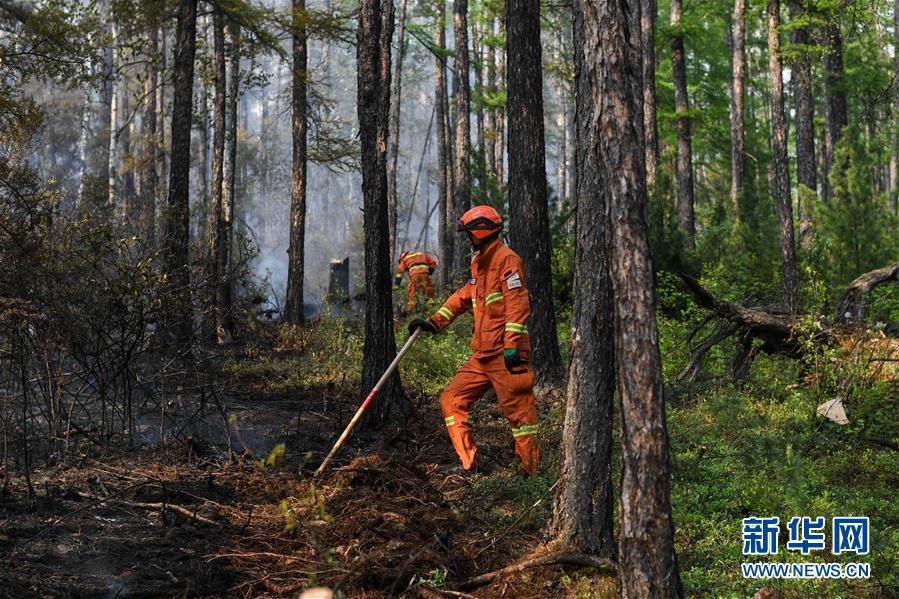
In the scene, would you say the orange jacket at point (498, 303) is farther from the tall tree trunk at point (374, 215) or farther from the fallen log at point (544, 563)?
the fallen log at point (544, 563)

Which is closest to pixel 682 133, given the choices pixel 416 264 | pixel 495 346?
pixel 416 264

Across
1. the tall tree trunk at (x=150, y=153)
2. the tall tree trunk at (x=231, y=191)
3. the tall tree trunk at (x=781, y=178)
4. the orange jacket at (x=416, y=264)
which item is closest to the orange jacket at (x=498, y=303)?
the tall tree trunk at (x=150, y=153)

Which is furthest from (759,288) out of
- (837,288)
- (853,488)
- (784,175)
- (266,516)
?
(266,516)

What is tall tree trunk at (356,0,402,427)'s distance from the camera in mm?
8148

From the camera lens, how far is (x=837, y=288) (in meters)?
11.9

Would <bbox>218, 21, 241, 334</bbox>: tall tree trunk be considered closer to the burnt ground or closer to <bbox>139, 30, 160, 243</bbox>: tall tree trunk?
<bbox>139, 30, 160, 243</bbox>: tall tree trunk

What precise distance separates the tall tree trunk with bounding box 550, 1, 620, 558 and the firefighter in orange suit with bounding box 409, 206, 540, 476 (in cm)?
185

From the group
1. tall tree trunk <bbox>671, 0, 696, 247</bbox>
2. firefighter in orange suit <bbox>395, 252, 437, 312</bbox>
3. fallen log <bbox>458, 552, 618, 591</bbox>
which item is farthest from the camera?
tall tree trunk <bbox>671, 0, 696, 247</bbox>

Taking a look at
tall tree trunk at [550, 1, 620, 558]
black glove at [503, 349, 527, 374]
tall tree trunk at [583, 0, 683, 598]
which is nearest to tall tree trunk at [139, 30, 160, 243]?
black glove at [503, 349, 527, 374]

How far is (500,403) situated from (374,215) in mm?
2529

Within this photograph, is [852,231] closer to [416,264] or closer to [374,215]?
[416,264]

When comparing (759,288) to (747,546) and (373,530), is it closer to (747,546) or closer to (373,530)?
(747,546)

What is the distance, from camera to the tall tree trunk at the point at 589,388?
4.52 metres

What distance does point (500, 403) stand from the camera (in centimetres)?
670
